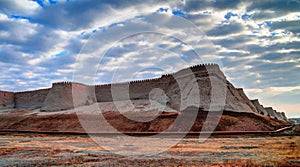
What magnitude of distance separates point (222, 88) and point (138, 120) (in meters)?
12.4

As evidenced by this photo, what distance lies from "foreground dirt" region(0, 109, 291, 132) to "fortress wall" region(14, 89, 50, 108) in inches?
430

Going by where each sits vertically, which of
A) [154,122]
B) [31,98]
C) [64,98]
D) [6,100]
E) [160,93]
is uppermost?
[31,98]

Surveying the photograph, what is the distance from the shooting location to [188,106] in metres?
31.7

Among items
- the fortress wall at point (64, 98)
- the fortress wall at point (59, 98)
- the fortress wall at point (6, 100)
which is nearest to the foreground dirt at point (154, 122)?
the fortress wall at point (59, 98)

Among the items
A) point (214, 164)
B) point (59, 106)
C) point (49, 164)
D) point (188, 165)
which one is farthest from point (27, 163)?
point (59, 106)

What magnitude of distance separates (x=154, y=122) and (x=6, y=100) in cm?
3672

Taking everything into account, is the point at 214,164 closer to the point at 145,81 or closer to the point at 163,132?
the point at 163,132

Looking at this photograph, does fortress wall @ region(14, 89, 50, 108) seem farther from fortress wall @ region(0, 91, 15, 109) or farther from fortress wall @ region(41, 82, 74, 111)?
fortress wall @ region(41, 82, 74, 111)

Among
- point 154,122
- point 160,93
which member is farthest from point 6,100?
point 154,122

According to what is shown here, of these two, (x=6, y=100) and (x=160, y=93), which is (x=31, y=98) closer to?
(x=6, y=100)

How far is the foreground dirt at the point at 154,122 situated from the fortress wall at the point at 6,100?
48.5 ft

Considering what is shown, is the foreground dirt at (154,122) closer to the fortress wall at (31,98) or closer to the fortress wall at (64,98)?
the fortress wall at (64,98)

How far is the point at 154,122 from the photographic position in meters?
27.5

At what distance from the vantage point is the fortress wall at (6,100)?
50.1 m
